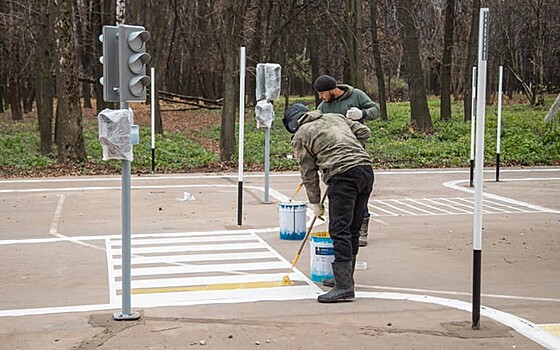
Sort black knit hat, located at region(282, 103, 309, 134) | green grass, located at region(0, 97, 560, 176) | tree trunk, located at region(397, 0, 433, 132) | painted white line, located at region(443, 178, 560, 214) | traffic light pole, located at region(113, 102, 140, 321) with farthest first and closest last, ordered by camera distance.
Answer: tree trunk, located at region(397, 0, 433, 132)
green grass, located at region(0, 97, 560, 176)
painted white line, located at region(443, 178, 560, 214)
black knit hat, located at region(282, 103, 309, 134)
traffic light pole, located at region(113, 102, 140, 321)

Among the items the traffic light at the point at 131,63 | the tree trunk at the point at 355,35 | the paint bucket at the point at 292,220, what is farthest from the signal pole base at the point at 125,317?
the tree trunk at the point at 355,35

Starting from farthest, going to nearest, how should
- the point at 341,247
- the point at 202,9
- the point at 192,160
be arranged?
the point at 202,9
the point at 192,160
the point at 341,247

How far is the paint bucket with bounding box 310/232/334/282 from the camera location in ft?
27.3

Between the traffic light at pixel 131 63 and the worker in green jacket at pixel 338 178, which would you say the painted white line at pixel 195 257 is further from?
the traffic light at pixel 131 63

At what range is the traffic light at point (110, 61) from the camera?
6742mm

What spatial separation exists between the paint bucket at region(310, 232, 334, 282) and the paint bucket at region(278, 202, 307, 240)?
2517mm

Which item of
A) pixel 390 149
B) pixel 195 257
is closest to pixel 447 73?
pixel 390 149

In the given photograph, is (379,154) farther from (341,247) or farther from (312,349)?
(312,349)

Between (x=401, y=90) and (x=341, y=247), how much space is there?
5603 centimetres

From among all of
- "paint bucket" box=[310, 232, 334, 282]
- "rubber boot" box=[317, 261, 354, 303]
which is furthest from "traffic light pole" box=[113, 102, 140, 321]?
"paint bucket" box=[310, 232, 334, 282]

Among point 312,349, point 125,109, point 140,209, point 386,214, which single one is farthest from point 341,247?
point 140,209

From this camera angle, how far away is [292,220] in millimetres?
11117

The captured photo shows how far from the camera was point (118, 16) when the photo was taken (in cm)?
2538

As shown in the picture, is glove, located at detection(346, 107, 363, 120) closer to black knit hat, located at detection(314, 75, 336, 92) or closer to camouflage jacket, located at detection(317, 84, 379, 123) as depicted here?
camouflage jacket, located at detection(317, 84, 379, 123)
